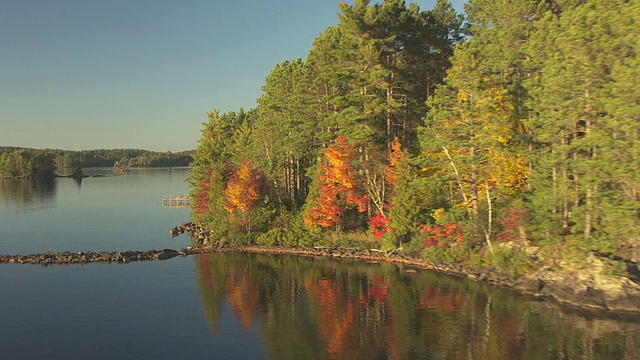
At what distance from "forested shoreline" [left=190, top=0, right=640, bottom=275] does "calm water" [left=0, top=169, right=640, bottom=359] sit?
4694mm

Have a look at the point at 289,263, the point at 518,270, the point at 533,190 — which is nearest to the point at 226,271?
the point at 289,263

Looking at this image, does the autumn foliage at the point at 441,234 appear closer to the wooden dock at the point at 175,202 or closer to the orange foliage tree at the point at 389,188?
the orange foliage tree at the point at 389,188

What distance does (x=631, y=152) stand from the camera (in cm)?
2670

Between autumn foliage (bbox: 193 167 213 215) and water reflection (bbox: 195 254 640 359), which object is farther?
autumn foliage (bbox: 193 167 213 215)

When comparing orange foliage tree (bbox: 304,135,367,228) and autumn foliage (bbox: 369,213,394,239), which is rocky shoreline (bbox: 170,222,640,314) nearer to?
autumn foliage (bbox: 369,213,394,239)

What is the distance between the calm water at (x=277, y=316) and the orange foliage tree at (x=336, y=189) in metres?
4.87

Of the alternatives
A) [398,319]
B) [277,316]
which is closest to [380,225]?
[398,319]

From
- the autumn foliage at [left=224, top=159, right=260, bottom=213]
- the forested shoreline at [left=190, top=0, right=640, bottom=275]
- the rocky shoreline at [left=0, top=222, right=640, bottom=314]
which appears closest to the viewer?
the rocky shoreline at [left=0, top=222, right=640, bottom=314]

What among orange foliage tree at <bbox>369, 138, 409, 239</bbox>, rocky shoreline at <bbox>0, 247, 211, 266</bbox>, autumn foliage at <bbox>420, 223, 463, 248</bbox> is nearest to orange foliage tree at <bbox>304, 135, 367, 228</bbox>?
orange foliage tree at <bbox>369, 138, 409, 239</bbox>

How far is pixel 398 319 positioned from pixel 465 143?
16228 mm

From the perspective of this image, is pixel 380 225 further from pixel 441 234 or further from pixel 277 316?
pixel 277 316

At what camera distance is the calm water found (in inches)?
904

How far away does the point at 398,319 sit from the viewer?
27.0m

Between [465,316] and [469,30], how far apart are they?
120 feet
